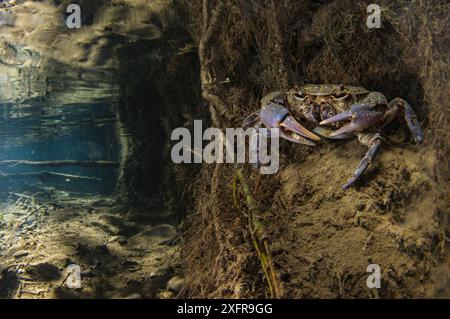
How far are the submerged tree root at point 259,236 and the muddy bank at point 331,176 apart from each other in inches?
3.9

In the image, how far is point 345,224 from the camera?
3926 mm

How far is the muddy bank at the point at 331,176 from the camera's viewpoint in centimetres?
351

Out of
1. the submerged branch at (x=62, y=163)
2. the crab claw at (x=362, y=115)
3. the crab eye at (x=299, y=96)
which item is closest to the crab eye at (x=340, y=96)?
the crab claw at (x=362, y=115)

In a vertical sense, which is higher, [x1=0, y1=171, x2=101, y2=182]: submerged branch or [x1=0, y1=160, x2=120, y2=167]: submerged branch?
[x1=0, y1=160, x2=120, y2=167]: submerged branch

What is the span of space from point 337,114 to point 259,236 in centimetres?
195

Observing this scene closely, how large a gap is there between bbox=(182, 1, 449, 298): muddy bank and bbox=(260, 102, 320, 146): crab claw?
394mm

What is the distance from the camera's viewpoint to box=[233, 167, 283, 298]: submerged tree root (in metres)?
3.50

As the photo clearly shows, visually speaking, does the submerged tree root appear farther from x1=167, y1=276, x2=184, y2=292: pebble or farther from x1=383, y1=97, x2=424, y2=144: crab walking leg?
x1=383, y1=97, x2=424, y2=144: crab walking leg

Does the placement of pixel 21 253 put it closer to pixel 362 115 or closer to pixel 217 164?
pixel 217 164

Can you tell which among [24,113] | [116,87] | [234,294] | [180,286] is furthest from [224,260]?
[24,113]

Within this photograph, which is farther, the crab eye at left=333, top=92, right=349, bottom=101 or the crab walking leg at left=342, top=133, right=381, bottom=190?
the crab eye at left=333, top=92, right=349, bottom=101

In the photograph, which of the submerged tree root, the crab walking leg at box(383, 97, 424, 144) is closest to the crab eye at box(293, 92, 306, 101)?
the crab walking leg at box(383, 97, 424, 144)

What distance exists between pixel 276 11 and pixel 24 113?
857cm
